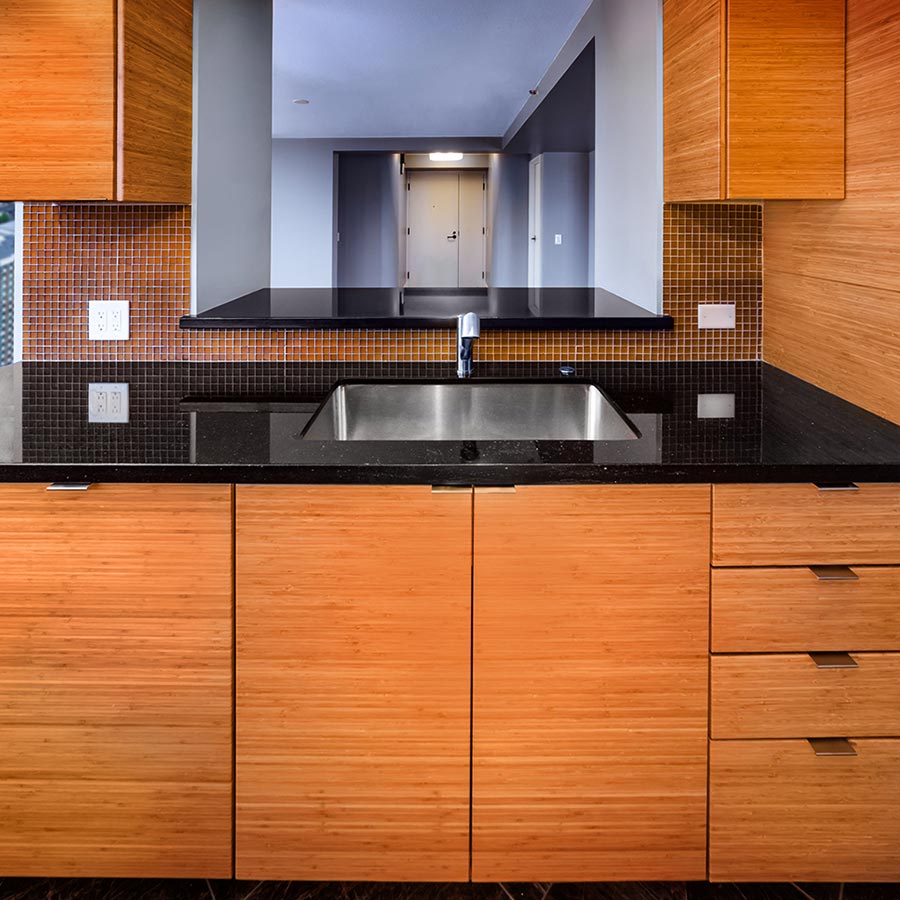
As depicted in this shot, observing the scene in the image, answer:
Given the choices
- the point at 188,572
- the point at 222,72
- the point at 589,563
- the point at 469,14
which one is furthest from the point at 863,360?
the point at 469,14

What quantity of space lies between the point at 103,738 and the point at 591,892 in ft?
2.96

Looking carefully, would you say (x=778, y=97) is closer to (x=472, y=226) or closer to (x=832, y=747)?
(x=832, y=747)

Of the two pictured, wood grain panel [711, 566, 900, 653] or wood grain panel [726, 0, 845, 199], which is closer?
wood grain panel [711, 566, 900, 653]

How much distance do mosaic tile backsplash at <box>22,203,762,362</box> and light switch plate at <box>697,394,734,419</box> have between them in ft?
1.15

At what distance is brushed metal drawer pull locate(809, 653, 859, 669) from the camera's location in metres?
1.53

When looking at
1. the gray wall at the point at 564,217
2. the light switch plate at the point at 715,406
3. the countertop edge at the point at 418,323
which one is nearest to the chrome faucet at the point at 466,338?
the countertop edge at the point at 418,323

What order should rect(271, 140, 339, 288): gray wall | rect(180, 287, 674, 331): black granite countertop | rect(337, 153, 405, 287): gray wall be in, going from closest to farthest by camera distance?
rect(180, 287, 674, 331): black granite countertop < rect(271, 140, 339, 288): gray wall < rect(337, 153, 405, 287): gray wall

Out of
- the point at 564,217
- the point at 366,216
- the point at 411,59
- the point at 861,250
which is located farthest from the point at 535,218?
the point at 861,250

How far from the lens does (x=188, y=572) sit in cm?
153

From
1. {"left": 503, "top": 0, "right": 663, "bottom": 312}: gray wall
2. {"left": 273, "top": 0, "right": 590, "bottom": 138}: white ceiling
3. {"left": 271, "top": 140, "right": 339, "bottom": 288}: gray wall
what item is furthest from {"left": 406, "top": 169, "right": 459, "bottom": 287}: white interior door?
{"left": 503, "top": 0, "right": 663, "bottom": 312}: gray wall

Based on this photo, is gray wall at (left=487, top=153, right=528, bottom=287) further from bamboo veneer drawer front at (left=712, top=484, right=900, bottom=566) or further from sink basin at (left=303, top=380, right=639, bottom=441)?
bamboo veneer drawer front at (left=712, top=484, right=900, bottom=566)

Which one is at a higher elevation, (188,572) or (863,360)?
(863,360)

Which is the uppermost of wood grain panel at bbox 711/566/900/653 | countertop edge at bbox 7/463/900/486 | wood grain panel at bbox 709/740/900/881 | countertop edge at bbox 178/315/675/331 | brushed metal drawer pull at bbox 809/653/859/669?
countertop edge at bbox 178/315/675/331

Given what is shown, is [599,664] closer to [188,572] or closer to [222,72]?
[188,572]
